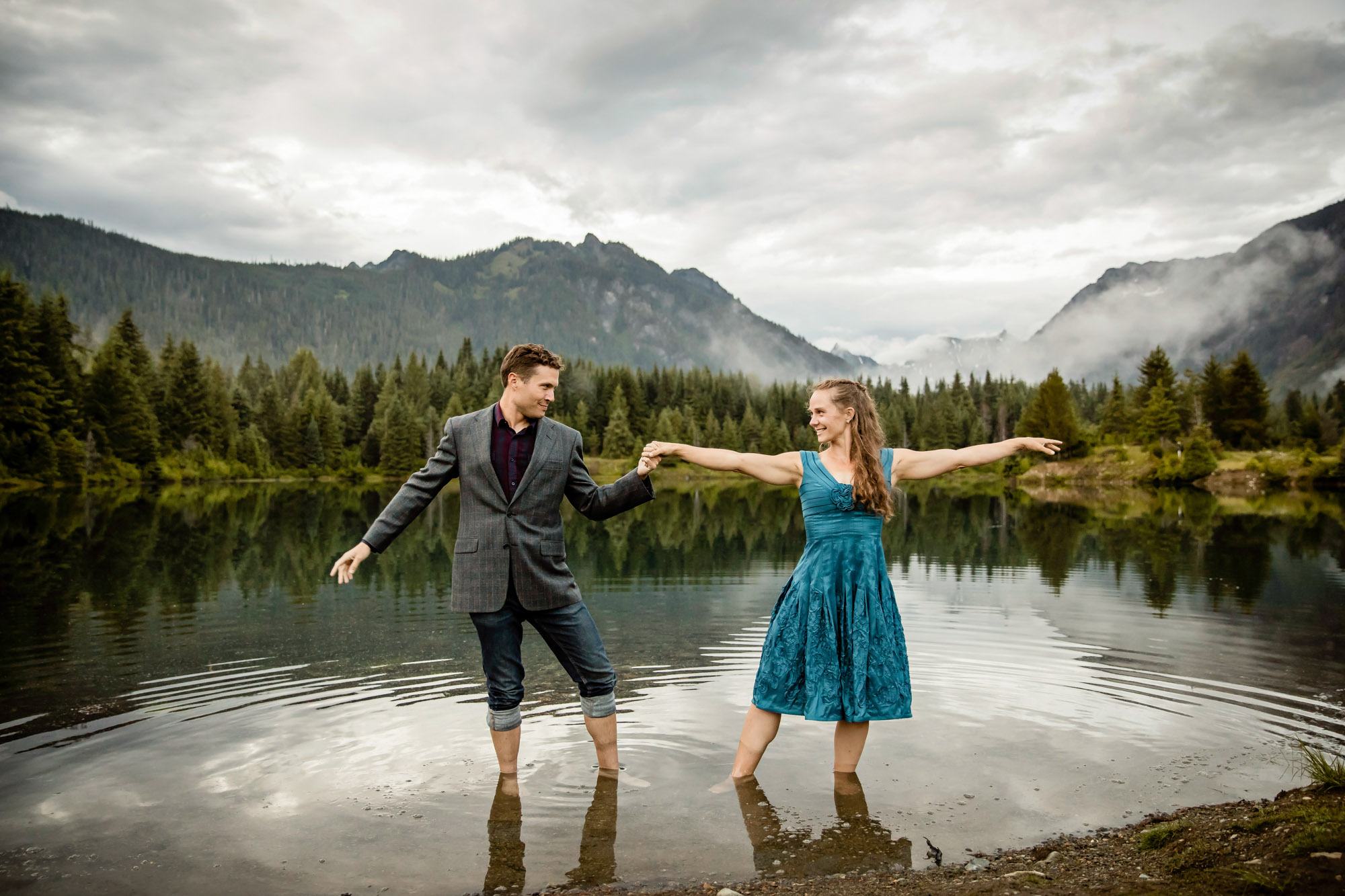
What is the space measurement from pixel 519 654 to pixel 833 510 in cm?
246

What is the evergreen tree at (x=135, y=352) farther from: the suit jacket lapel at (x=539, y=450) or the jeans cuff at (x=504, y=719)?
the suit jacket lapel at (x=539, y=450)

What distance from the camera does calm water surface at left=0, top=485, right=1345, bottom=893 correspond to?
527cm

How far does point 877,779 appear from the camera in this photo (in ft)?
21.0

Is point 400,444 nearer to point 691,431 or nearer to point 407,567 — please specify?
point 691,431

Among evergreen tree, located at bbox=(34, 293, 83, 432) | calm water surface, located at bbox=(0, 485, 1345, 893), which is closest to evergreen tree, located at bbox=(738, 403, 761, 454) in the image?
evergreen tree, located at bbox=(34, 293, 83, 432)

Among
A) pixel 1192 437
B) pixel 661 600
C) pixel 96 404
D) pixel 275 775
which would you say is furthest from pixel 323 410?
pixel 275 775

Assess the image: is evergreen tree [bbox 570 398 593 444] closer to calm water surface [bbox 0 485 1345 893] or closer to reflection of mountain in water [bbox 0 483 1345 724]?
reflection of mountain in water [bbox 0 483 1345 724]

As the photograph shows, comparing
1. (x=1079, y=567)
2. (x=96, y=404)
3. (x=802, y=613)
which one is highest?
(x=96, y=404)

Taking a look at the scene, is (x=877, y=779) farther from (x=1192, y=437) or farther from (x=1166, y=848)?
(x=1192, y=437)

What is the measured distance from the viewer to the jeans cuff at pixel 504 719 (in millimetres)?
6332

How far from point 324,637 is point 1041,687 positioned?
9288 millimetres

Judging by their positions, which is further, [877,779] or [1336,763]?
[877,779]

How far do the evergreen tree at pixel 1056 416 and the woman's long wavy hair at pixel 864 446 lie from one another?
3320 inches

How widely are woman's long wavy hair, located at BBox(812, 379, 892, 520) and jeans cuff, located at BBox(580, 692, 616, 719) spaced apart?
7.70 ft
